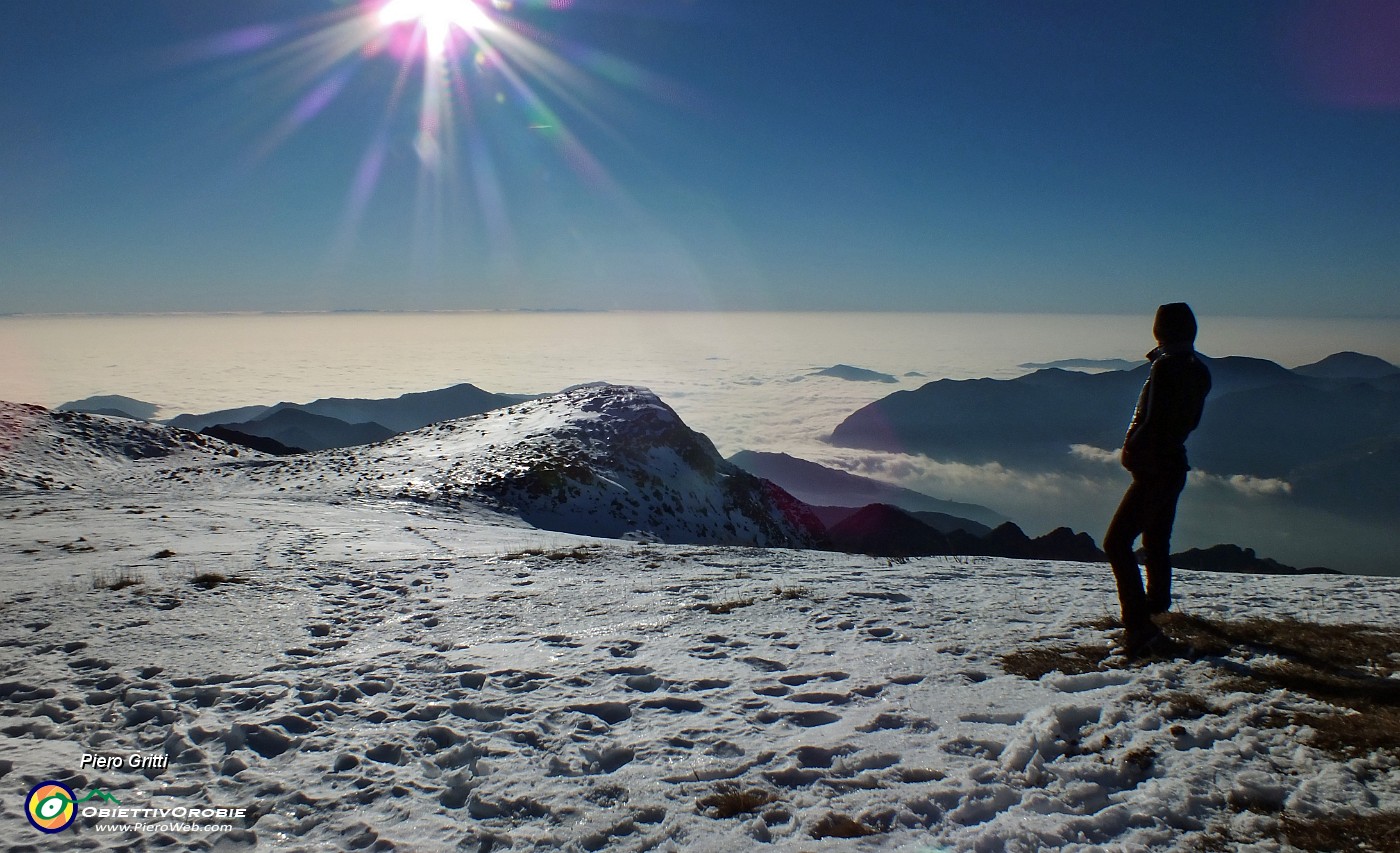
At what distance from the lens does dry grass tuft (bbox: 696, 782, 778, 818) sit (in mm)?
3955

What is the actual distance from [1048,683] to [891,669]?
136 centimetres

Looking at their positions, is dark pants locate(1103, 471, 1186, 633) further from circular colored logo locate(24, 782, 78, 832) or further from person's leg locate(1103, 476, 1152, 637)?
circular colored logo locate(24, 782, 78, 832)

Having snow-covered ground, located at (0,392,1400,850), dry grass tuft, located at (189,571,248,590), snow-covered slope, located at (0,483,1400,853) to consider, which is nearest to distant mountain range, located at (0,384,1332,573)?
dry grass tuft, located at (189,571,248,590)

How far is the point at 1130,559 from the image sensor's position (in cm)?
609

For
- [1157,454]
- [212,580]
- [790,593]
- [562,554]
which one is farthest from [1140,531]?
[212,580]

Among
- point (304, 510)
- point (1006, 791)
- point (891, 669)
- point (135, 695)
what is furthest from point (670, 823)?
point (304, 510)

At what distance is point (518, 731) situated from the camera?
514 cm

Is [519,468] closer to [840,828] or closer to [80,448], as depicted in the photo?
[840,828]

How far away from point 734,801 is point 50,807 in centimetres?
452

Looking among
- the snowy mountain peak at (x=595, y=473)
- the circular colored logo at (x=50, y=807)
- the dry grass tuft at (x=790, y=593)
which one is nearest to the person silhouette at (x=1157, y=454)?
the dry grass tuft at (x=790, y=593)

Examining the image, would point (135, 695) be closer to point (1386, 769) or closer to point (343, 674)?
point (343, 674)

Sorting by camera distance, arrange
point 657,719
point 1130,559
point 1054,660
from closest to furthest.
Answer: point 657,719 < point 1054,660 < point 1130,559

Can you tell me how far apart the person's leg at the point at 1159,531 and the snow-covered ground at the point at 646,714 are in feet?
2.38

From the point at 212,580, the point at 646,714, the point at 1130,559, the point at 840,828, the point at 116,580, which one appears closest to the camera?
the point at 840,828
